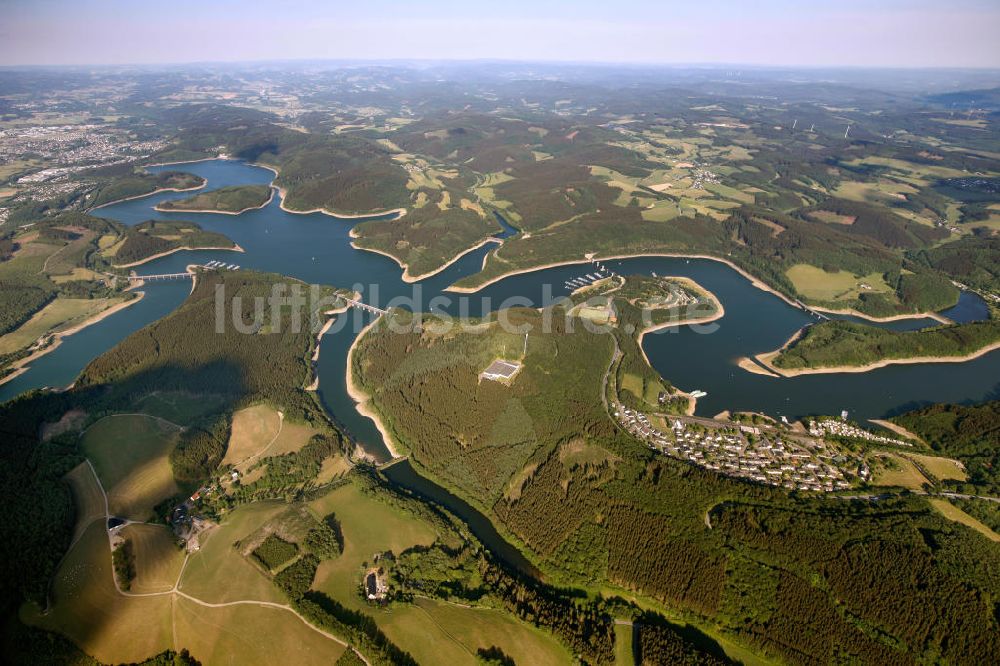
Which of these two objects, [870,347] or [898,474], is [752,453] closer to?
[898,474]

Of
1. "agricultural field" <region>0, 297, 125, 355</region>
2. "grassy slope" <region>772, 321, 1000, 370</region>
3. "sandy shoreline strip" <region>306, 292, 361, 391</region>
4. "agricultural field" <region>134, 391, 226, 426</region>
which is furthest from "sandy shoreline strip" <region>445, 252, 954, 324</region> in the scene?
"agricultural field" <region>0, 297, 125, 355</region>

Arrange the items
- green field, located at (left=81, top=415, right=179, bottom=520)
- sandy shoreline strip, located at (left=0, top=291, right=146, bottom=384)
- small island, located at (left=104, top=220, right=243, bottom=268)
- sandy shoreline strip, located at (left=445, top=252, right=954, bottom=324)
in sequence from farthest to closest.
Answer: small island, located at (left=104, top=220, right=243, bottom=268)
sandy shoreline strip, located at (left=445, top=252, right=954, bottom=324)
sandy shoreline strip, located at (left=0, top=291, right=146, bottom=384)
green field, located at (left=81, top=415, right=179, bottom=520)

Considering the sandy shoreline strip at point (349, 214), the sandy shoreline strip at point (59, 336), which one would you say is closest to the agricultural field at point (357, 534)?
the sandy shoreline strip at point (59, 336)

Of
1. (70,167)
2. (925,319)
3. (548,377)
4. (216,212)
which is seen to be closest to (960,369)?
(925,319)

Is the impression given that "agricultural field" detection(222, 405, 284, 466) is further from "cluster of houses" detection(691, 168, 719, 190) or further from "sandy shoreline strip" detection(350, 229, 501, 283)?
"cluster of houses" detection(691, 168, 719, 190)

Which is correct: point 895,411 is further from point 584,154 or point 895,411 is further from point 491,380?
point 584,154

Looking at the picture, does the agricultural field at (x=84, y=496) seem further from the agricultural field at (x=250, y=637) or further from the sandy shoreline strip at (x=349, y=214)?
the sandy shoreline strip at (x=349, y=214)
